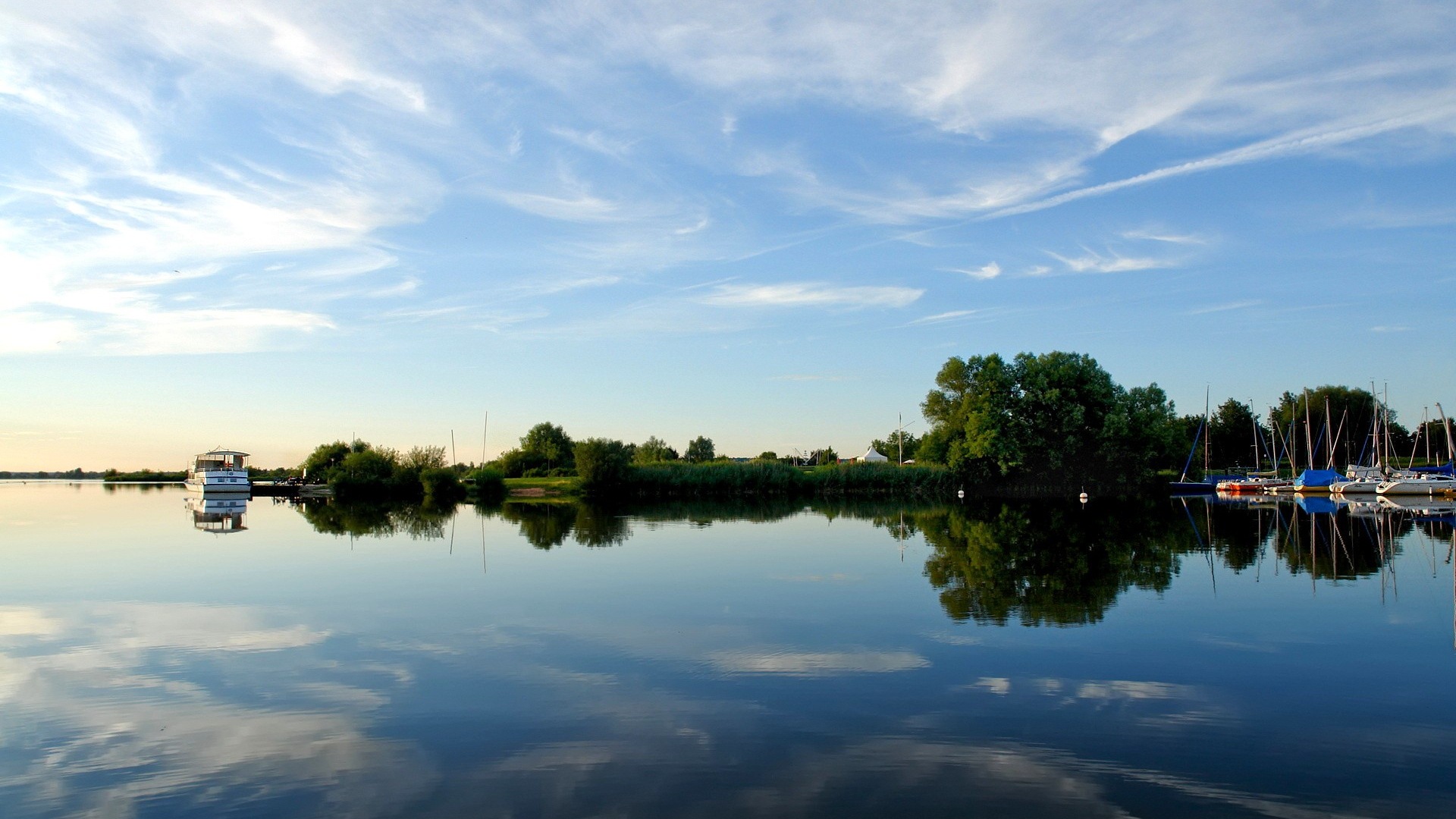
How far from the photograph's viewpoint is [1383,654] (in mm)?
11820

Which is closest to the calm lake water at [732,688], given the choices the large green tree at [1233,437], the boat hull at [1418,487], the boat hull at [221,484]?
the boat hull at [1418,487]

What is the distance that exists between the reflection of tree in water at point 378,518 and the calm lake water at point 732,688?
33.1ft

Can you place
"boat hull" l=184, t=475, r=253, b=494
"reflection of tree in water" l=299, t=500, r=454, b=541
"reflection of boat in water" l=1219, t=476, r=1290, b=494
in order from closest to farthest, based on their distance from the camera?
"reflection of tree in water" l=299, t=500, r=454, b=541 < "boat hull" l=184, t=475, r=253, b=494 < "reflection of boat in water" l=1219, t=476, r=1290, b=494

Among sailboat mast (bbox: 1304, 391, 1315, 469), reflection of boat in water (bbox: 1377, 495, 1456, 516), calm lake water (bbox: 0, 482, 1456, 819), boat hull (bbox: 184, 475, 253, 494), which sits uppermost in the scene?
sailboat mast (bbox: 1304, 391, 1315, 469)

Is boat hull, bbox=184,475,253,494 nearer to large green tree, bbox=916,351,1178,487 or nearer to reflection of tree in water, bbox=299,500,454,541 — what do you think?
reflection of tree in water, bbox=299,500,454,541

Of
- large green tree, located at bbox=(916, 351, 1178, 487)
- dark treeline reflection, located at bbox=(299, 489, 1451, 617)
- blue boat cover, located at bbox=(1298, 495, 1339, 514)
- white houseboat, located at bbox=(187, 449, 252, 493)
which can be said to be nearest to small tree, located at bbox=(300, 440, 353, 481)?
white houseboat, located at bbox=(187, 449, 252, 493)

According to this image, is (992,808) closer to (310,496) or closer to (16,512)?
(16,512)

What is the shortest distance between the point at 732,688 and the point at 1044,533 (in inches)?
910

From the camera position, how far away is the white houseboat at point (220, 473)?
206 ft

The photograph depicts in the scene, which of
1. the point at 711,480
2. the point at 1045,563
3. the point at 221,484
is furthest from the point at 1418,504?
the point at 221,484

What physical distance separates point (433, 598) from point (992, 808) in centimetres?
1273

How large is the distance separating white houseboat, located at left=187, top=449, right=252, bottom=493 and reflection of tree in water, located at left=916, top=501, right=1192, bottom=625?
50358mm

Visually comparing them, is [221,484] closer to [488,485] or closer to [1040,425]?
[488,485]

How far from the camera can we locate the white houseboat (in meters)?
62.8
